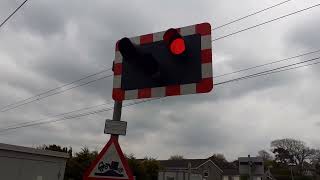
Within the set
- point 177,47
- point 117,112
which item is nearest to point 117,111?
point 117,112

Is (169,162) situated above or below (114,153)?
above

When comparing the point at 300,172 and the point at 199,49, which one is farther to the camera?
the point at 300,172

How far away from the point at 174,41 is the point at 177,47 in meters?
0.08

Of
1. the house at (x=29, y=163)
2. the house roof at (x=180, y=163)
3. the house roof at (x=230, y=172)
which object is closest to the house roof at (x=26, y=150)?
the house at (x=29, y=163)

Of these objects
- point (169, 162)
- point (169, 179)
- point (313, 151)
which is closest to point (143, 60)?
point (169, 179)

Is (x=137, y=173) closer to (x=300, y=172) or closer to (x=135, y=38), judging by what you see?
(x=135, y=38)

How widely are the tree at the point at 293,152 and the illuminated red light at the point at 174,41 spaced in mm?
84560

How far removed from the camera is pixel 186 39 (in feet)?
15.3

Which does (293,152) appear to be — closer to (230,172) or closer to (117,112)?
(230,172)

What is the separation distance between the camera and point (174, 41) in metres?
4.45

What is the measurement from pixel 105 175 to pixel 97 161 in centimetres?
18

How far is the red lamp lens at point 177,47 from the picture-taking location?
4.46m

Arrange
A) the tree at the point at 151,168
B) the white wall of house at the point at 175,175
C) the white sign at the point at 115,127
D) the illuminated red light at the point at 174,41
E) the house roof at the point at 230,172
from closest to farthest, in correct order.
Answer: the illuminated red light at the point at 174,41, the white sign at the point at 115,127, the white wall of house at the point at 175,175, the tree at the point at 151,168, the house roof at the point at 230,172

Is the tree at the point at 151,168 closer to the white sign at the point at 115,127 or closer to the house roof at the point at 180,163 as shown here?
the house roof at the point at 180,163
